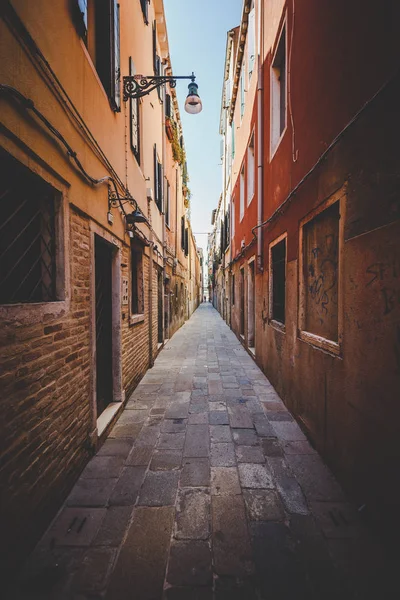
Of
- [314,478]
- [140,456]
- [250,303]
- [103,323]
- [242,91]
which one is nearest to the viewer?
[314,478]

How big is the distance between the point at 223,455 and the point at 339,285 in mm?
2210

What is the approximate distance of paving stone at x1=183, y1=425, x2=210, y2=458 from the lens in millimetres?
3171

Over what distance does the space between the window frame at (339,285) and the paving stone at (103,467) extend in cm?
252

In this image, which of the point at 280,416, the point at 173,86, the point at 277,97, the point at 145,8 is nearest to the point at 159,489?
the point at 280,416

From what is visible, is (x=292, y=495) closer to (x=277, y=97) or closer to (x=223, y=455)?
(x=223, y=455)

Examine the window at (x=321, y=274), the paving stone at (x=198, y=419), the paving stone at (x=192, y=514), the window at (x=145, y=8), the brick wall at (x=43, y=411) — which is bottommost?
the paving stone at (x=192, y=514)

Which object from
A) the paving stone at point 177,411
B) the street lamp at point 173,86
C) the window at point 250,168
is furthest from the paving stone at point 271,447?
the window at point 250,168

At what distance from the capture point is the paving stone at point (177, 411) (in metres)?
4.12

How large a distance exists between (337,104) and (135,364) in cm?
480

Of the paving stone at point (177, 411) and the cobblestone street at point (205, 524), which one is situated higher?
the paving stone at point (177, 411)

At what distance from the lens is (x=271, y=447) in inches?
130

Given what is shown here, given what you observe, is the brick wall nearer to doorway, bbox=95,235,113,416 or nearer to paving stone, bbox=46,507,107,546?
paving stone, bbox=46,507,107,546

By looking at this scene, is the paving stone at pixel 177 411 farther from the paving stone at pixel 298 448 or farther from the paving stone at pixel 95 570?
the paving stone at pixel 95 570

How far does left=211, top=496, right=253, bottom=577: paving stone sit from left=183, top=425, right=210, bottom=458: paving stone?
70cm
